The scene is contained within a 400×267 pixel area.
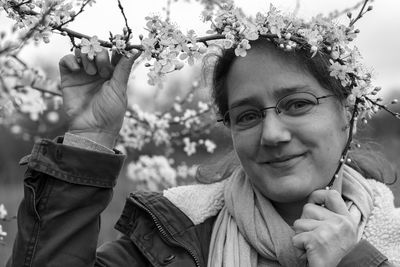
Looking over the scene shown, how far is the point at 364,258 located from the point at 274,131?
468 millimetres

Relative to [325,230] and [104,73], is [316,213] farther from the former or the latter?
[104,73]

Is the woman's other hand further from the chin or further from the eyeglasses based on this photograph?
the eyeglasses

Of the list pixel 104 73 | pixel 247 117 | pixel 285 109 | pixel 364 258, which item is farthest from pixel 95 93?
pixel 364 258

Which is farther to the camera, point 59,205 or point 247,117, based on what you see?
point 247,117

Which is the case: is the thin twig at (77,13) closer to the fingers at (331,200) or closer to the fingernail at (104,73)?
the fingernail at (104,73)

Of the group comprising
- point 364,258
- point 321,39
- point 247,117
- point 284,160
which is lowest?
point 364,258

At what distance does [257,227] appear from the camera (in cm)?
215

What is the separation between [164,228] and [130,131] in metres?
1.80

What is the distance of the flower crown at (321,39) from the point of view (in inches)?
73.9


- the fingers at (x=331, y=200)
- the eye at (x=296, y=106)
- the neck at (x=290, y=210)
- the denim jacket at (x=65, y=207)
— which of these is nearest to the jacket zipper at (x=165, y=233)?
the denim jacket at (x=65, y=207)

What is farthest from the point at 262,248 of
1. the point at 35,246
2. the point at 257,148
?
the point at 35,246

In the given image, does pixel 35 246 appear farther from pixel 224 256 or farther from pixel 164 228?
pixel 224 256

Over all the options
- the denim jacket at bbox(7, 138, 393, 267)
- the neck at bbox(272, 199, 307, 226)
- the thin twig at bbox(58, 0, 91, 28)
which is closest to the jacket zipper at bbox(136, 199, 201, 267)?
the denim jacket at bbox(7, 138, 393, 267)

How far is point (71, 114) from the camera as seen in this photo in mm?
2039
